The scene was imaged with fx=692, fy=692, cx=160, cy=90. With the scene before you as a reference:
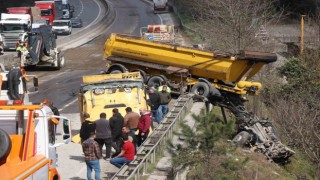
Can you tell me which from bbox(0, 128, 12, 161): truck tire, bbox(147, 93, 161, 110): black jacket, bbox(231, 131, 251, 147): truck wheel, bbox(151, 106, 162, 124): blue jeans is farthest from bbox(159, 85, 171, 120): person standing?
bbox(0, 128, 12, 161): truck tire

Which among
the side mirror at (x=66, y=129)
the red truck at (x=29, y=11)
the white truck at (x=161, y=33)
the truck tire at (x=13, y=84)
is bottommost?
the side mirror at (x=66, y=129)

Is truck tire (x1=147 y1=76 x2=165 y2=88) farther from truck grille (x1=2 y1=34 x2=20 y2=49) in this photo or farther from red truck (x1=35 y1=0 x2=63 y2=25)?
red truck (x1=35 y1=0 x2=63 y2=25)

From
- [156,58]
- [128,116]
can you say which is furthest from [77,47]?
[128,116]

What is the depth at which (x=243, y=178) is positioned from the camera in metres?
16.4

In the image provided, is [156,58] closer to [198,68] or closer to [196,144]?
[198,68]

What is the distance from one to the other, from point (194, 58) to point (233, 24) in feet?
39.3

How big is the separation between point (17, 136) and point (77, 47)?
152 feet

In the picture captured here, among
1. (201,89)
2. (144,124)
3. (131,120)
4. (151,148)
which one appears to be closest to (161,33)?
(201,89)

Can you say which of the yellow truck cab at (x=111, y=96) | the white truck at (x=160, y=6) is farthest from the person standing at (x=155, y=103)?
the white truck at (x=160, y=6)

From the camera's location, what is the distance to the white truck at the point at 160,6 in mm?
81875

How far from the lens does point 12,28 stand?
51594 mm

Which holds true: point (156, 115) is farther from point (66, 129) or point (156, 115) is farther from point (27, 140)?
point (27, 140)

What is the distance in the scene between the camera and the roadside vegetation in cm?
1453

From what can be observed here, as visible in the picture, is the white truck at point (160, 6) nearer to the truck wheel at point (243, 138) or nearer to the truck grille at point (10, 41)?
the truck grille at point (10, 41)
